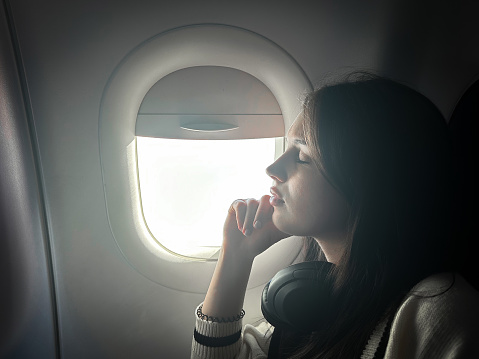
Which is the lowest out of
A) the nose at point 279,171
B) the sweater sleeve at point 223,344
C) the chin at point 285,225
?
the sweater sleeve at point 223,344

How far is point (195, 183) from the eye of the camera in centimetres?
127

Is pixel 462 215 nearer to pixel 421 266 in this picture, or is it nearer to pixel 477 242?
pixel 477 242

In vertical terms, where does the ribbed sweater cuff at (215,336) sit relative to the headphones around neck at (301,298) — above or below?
below

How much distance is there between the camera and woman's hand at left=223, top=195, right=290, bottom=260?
3.55ft

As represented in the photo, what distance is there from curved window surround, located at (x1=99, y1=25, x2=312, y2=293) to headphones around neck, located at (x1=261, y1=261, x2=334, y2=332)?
37cm

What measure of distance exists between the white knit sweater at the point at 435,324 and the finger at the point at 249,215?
15.8 inches

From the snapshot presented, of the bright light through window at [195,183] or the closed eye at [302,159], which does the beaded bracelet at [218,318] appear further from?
the closed eye at [302,159]

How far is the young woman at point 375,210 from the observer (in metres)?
0.77

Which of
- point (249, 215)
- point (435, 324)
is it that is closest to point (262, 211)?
point (249, 215)

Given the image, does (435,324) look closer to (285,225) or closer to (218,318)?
(285,225)

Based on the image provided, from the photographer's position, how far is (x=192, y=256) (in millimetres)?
1273

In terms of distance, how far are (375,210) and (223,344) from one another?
533 mm

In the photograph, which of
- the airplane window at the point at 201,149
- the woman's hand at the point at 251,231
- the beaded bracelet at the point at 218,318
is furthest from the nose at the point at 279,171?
the beaded bracelet at the point at 218,318

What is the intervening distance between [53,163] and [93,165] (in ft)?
0.33
